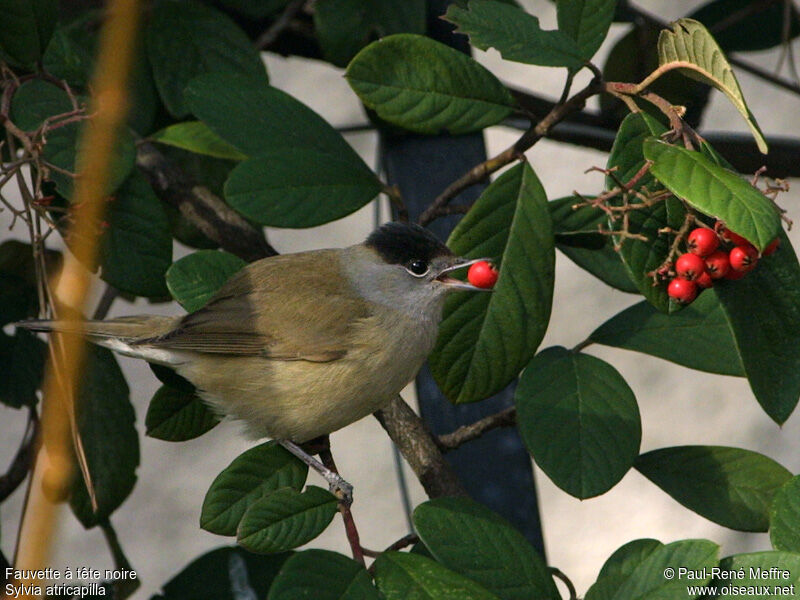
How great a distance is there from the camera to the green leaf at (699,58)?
101 centimetres

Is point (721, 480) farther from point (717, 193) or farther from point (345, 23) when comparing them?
point (345, 23)

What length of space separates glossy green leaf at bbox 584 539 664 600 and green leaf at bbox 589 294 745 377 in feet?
1.07

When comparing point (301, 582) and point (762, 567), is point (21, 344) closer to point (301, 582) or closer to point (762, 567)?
point (301, 582)

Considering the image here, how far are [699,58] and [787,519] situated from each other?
1.63ft

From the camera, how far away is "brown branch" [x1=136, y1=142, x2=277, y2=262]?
1.58m

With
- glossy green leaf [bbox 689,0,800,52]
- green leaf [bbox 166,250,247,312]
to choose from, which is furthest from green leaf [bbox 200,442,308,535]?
glossy green leaf [bbox 689,0,800,52]

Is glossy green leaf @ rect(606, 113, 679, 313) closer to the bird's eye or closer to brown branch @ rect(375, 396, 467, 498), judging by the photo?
brown branch @ rect(375, 396, 467, 498)

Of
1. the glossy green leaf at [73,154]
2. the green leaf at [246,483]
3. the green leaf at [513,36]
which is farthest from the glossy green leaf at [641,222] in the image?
the glossy green leaf at [73,154]

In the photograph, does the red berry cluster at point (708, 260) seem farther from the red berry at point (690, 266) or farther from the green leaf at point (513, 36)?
the green leaf at point (513, 36)

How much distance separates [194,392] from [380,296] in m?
0.37

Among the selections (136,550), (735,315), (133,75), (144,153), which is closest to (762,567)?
(735,315)

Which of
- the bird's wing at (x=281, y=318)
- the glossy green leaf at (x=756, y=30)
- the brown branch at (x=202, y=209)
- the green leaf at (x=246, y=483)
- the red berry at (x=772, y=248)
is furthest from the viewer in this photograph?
the glossy green leaf at (x=756, y=30)

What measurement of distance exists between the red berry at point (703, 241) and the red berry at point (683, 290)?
0.11 feet

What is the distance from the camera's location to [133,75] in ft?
5.57
